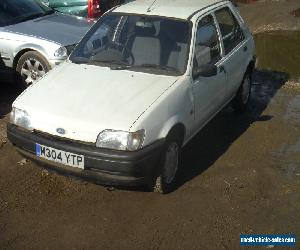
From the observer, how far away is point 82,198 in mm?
4652

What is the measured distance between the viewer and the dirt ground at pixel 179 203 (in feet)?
13.4

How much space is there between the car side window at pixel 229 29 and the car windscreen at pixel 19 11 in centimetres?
351

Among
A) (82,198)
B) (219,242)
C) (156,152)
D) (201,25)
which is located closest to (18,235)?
(82,198)

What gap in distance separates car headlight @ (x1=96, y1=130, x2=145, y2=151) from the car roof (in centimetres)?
181

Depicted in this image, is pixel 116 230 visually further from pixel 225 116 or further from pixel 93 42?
pixel 225 116

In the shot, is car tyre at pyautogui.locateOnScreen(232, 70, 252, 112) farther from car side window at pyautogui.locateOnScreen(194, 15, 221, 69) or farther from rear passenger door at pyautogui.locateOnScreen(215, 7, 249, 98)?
car side window at pyautogui.locateOnScreen(194, 15, 221, 69)

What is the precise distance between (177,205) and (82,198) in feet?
3.18

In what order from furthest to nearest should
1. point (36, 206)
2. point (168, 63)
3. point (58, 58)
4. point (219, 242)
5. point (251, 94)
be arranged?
point (251, 94) → point (58, 58) → point (168, 63) → point (36, 206) → point (219, 242)

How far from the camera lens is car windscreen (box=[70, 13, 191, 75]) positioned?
4961mm

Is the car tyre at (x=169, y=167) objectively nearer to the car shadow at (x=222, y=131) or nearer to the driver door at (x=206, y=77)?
the car shadow at (x=222, y=131)

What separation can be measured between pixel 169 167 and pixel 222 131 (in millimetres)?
1931

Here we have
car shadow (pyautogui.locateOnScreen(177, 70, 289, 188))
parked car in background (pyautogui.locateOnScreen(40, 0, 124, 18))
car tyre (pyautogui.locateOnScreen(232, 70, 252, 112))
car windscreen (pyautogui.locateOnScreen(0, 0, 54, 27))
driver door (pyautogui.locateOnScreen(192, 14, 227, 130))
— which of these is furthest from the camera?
parked car in background (pyautogui.locateOnScreen(40, 0, 124, 18))

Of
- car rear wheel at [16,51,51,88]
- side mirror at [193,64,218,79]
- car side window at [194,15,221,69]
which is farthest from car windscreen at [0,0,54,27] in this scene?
side mirror at [193,64,218,79]

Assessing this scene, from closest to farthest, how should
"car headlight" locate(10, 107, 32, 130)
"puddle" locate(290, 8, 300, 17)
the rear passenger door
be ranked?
"car headlight" locate(10, 107, 32, 130) < the rear passenger door < "puddle" locate(290, 8, 300, 17)
